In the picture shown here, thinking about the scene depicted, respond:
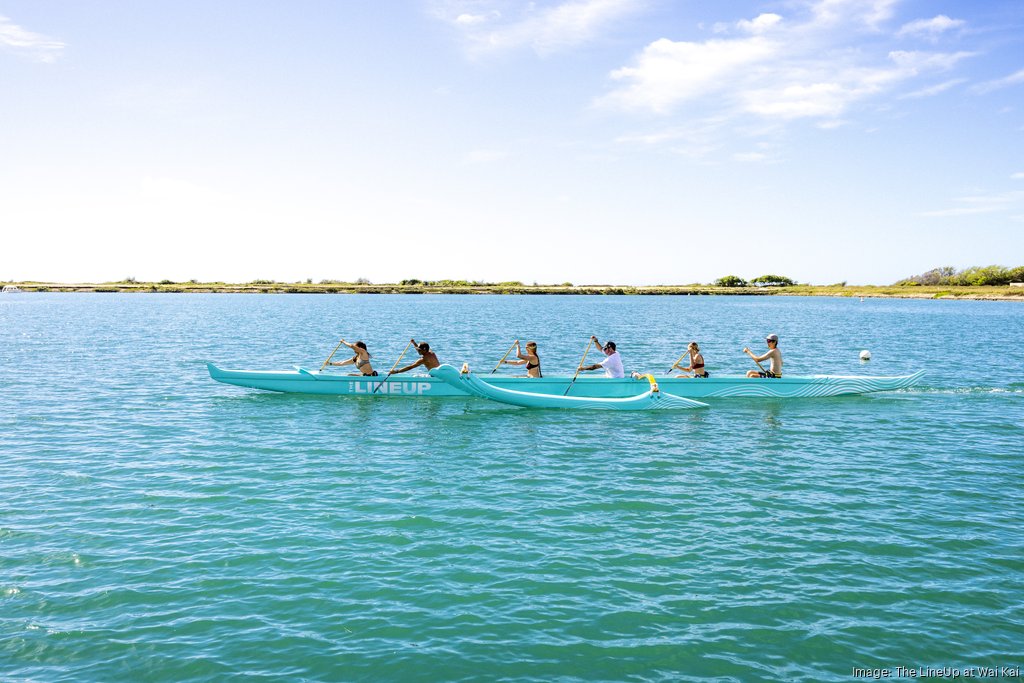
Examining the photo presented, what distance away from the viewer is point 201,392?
2139 centimetres

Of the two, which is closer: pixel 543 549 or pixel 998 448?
pixel 543 549

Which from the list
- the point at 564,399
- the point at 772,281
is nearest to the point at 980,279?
the point at 772,281

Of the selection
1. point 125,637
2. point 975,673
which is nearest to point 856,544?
point 975,673

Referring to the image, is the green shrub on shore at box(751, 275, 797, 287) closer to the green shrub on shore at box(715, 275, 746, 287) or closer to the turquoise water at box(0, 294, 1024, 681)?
the green shrub on shore at box(715, 275, 746, 287)

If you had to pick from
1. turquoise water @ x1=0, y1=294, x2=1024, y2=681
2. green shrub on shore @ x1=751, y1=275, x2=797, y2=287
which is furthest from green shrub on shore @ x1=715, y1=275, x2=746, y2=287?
turquoise water @ x1=0, y1=294, x2=1024, y2=681

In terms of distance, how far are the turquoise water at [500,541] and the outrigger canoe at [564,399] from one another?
1.84ft

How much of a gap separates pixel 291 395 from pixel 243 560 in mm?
12553

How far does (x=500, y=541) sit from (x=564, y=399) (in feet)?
32.7

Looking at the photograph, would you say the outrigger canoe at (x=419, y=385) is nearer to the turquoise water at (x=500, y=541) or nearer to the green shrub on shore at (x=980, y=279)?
the turquoise water at (x=500, y=541)

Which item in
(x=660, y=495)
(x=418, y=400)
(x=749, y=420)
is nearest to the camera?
(x=660, y=495)

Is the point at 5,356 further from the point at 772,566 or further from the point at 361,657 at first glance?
the point at 772,566

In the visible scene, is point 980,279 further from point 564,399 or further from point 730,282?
point 564,399

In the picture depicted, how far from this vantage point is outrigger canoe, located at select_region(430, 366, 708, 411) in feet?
62.3

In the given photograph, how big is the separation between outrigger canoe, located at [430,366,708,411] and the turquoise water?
560 mm
